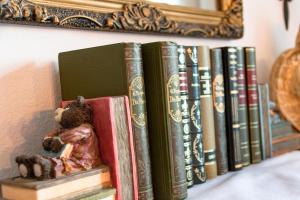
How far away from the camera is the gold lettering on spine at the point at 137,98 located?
542mm

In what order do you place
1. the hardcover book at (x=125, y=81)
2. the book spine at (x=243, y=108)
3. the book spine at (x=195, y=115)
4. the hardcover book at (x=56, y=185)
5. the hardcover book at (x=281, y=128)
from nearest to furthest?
the hardcover book at (x=56, y=185)
the hardcover book at (x=125, y=81)
the book spine at (x=195, y=115)
the book spine at (x=243, y=108)
the hardcover book at (x=281, y=128)

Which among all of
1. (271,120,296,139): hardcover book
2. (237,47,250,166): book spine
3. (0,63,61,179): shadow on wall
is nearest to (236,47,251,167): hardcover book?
(237,47,250,166): book spine

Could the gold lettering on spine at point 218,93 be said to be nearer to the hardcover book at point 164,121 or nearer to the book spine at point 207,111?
the book spine at point 207,111

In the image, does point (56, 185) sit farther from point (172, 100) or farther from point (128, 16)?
point (128, 16)

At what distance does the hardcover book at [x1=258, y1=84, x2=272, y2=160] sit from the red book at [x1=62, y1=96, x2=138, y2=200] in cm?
38

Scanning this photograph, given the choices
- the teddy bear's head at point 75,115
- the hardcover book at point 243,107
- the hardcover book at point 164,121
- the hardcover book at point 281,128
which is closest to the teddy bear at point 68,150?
the teddy bear's head at point 75,115

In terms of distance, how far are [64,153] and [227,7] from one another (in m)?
0.62

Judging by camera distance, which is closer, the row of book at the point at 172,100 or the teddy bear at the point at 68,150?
the teddy bear at the point at 68,150

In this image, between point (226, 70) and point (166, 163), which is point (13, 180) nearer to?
point (166, 163)

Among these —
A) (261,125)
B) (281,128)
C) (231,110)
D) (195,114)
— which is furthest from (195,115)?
(281,128)

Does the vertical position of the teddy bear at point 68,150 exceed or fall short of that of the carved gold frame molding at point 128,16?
it falls short

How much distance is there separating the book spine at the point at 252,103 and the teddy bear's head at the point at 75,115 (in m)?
0.38

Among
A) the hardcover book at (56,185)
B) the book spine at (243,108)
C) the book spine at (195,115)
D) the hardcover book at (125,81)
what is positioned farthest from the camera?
the book spine at (243,108)

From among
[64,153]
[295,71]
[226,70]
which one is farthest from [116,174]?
[295,71]
